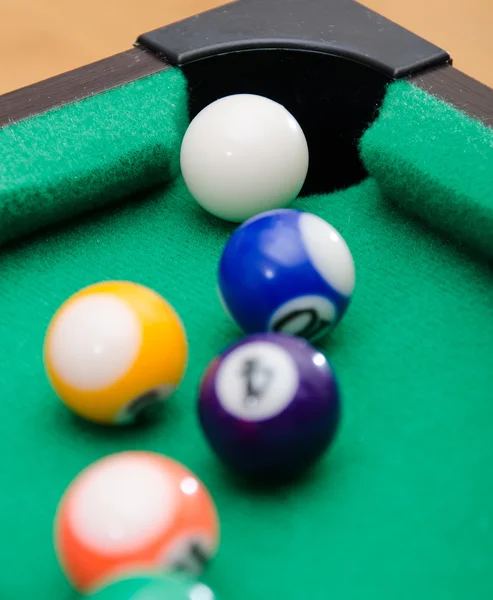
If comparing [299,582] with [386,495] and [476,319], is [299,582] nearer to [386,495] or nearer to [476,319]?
[386,495]

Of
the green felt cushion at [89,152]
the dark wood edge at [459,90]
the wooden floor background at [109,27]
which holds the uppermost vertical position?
the dark wood edge at [459,90]

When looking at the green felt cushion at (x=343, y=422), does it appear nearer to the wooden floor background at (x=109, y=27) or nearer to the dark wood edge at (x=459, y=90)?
the dark wood edge at (x=459, y=90)

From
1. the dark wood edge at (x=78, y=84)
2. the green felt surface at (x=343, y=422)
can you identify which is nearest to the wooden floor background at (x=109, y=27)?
the dark wood edge at (x=78, y=84)

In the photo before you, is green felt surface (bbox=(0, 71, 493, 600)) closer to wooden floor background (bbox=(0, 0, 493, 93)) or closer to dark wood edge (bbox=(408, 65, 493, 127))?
dark wood edge (bbox=(408, 65, 493, 127))

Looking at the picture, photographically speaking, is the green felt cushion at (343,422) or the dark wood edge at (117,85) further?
the dark wood edge at (117,85)

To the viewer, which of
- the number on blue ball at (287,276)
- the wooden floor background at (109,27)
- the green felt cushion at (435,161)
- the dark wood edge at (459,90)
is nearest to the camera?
the number on blue ball at (287,276)

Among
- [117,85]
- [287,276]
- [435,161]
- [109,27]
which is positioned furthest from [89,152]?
[109,27]

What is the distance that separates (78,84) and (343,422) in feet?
2.61

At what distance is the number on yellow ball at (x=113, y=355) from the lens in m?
1.13

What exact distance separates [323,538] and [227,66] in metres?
0.94

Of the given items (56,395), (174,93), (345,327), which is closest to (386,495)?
(345,327)

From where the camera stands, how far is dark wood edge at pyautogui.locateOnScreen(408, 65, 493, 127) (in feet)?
4.92

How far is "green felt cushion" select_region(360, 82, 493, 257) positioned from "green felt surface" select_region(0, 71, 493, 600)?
0.28 ft

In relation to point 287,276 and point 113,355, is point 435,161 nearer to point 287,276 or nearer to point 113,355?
point 287,276
